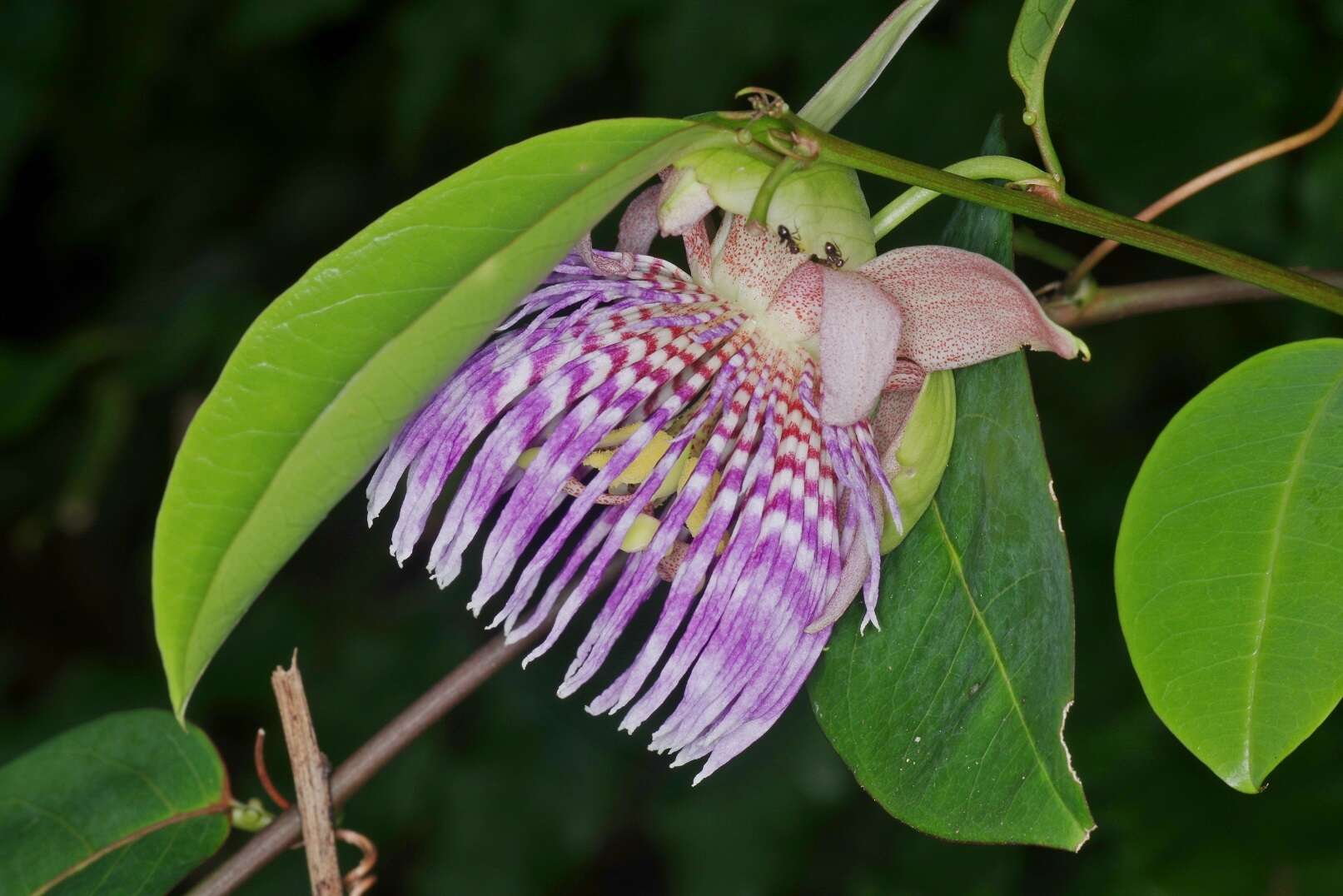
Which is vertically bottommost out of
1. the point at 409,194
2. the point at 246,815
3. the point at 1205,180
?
the point at 246,815

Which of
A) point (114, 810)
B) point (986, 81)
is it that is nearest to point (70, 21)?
point (986, 81)

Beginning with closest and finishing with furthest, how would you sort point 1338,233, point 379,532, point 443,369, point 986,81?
1. point 443,369
2. point 1338,233
3. point 986,81
4. point 379,532

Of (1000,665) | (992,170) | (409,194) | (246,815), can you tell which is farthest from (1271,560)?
(409,194)

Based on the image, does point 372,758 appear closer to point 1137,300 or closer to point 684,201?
point 684,201

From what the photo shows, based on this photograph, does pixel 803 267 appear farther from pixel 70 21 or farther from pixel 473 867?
pixel 70 21

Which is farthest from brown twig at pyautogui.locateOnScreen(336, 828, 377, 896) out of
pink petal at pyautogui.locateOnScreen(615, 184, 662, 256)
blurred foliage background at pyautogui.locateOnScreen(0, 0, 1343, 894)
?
blurred foliage background at pyautogui.locateOnScreen(0, 0, 1343, 894)

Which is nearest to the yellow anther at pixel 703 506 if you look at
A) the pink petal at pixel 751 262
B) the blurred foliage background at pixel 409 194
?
the pink petal at pixel 751 262

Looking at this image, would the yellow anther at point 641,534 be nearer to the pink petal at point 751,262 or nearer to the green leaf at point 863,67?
the pink petal at point 751,262

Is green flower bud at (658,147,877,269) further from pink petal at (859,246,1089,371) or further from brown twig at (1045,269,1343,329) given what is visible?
brown twig at (1045,269,1343,329)
